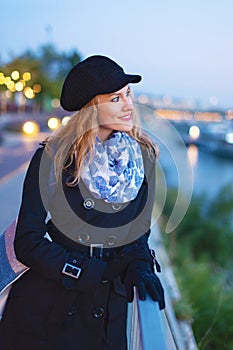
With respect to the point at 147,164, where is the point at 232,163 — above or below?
below

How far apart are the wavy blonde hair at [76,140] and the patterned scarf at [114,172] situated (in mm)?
30

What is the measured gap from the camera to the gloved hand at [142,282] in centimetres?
138

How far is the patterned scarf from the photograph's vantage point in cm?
159

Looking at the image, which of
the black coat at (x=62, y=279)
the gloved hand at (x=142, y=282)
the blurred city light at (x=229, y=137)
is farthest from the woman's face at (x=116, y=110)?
the blurred city light at (x=229, y=137)

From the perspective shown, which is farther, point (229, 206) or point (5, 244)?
point (229, 206)

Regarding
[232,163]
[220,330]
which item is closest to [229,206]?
[220,330]

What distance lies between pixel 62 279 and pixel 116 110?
2.15ft

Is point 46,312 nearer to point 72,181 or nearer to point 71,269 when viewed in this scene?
point 71,269

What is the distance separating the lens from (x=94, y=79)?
62.5 inches

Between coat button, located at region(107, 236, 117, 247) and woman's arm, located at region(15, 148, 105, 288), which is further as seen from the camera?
coat button, located at region(107, 236, 117, 247)

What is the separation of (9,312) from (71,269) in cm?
32

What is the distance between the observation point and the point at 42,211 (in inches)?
60.3

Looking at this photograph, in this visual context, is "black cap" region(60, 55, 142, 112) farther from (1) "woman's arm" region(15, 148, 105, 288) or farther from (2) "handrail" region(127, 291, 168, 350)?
(2) "handrail" region(127, 291, 168, 350)

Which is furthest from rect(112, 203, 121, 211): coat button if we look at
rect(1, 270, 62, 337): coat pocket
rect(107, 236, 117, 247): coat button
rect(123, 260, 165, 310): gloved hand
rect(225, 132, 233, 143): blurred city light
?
rect(225, 132, 233, 143): blurred city light
